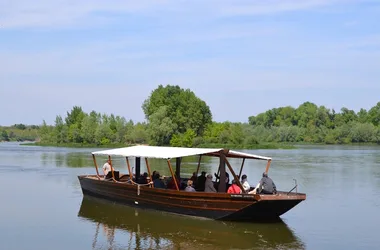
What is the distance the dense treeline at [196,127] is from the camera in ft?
280

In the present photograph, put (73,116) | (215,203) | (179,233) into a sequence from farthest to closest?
(73,116), (215,203), (179,233)

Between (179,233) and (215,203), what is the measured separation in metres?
1.74

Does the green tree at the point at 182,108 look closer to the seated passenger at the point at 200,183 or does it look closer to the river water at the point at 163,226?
the river water at the point at 163,226

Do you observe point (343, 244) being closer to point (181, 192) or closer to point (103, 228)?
point (181, 192)

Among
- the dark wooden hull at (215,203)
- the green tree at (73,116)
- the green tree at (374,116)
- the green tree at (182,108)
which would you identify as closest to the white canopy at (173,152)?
the dark wooden hull at (215,203)

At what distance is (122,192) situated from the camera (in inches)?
829

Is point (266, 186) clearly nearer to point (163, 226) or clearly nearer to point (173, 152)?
point (163, 226)

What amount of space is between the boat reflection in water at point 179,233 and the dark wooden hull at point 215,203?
24cm

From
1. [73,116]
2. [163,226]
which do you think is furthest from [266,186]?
[73,116]

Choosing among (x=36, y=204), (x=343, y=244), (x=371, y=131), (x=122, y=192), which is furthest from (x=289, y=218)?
(x=371, y=131)

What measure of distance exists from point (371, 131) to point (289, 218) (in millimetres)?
103885

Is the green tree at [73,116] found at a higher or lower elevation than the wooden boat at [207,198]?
higher

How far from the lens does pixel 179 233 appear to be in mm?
16406

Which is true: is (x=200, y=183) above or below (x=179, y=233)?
above
